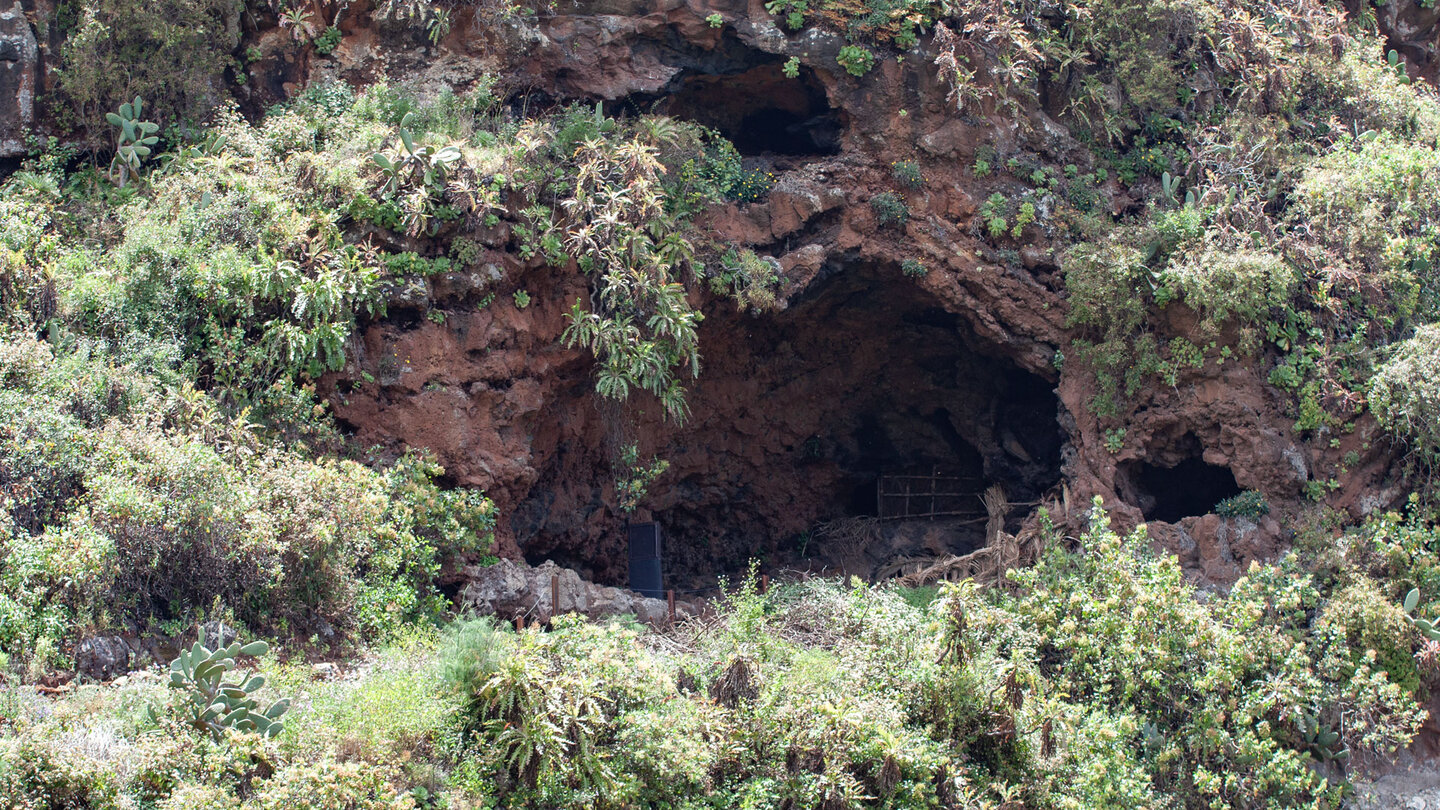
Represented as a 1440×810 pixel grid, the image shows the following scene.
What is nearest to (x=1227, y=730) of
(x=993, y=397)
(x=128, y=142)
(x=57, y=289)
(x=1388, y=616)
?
(x=1388, y=616)

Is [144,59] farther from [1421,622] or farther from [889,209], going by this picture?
[1421,622]

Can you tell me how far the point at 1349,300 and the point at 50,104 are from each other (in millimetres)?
16633

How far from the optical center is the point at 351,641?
35.6 feet

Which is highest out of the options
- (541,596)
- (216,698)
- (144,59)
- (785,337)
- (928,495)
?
(144,59)

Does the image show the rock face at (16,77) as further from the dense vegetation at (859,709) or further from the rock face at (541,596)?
the dense vegetation at (859,709)

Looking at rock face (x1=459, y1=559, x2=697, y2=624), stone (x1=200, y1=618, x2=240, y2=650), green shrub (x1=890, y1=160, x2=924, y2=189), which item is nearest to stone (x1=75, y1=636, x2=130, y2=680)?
stone (x1=200, y1=618, x2=240, y2=650)

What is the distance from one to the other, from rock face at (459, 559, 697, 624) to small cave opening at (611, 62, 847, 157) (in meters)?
6.55

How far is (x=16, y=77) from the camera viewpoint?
1471 centimetres

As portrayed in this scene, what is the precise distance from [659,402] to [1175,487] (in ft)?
23.4

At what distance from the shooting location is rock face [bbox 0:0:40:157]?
14.6m

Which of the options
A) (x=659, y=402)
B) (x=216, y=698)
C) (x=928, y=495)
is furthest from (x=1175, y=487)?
(x=216, y=698)

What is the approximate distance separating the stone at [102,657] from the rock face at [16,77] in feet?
Result: 26.9

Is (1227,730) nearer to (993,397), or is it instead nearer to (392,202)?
(993,397)

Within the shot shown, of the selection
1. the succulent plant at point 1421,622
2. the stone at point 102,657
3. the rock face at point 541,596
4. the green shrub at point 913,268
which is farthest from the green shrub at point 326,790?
the succulent plant at point 1421,622
